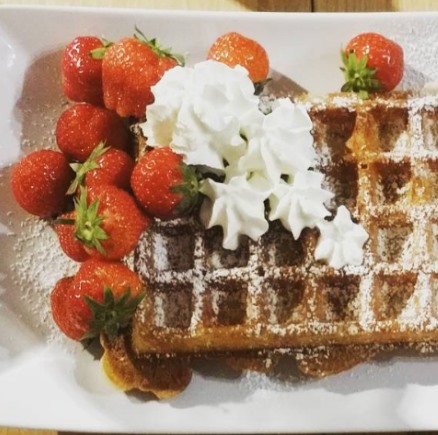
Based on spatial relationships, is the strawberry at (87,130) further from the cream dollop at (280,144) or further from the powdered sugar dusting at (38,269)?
the cream dollop at (280,144)

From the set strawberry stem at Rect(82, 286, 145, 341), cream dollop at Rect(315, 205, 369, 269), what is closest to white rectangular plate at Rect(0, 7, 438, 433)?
strawberry stem at Rect(82, 286, 145, 341)

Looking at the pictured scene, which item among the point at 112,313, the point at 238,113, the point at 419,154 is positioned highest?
the point at 238,113

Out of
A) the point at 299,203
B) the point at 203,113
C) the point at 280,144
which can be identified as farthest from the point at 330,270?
the point at 203,113

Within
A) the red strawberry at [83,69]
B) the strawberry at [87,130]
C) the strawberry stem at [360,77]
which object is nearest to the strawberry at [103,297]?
the strawberry at [87,130]

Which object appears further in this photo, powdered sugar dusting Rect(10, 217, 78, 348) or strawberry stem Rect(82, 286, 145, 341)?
powdered sugar dusting Rect(10, 217, 78, 348)

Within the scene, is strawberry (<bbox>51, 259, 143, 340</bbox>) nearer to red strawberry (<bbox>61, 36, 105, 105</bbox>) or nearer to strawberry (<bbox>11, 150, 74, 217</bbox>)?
strawberry (<bbox>11, 150, 74, 217</bbox>)

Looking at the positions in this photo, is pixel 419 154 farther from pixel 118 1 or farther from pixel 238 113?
pixel 118 1

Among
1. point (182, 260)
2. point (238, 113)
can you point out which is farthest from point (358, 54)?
point (182, 260)
